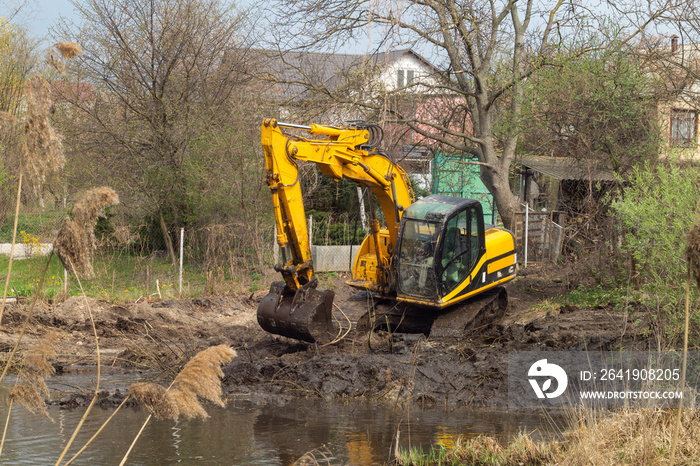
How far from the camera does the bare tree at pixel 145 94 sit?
57.9ft

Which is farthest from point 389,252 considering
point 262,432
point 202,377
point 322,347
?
point 202,377

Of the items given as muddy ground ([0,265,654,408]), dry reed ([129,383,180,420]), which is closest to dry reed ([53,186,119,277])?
dry reed ([129,383,180,420])

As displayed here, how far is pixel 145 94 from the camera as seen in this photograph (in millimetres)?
17938

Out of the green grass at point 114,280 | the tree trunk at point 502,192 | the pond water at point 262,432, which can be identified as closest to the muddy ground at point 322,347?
the pond water at point 262,432

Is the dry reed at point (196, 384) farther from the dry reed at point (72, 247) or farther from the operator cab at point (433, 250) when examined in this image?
the operator cab at point (433, 250)

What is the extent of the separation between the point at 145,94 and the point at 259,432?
41.6 ft

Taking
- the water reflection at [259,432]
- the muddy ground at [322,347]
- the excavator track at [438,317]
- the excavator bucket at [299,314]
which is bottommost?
the water reflection at [259,432]

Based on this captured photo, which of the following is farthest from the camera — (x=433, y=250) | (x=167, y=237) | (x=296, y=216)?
(x=167, y=237)

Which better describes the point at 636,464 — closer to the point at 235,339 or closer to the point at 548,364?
the point at 548,364

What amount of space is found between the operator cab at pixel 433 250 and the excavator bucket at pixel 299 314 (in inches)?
66.7

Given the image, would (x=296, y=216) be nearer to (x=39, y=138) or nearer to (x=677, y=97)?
(x=39, y=138)

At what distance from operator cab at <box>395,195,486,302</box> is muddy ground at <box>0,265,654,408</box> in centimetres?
80

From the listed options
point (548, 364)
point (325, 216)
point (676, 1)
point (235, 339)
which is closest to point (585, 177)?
point (676, 1)

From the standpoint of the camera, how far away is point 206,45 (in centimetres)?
1833
